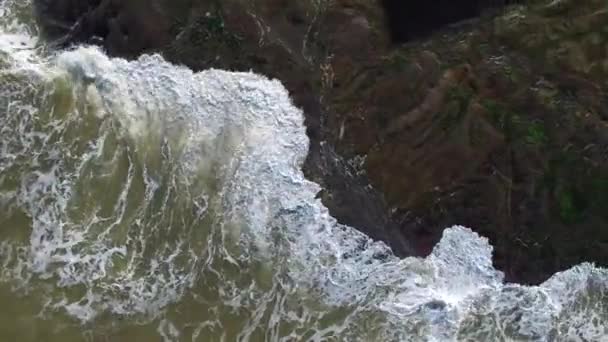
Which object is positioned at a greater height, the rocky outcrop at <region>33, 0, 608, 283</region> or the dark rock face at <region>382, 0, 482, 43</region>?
the dark rock face at <region>382, 0, 482, 43</region>

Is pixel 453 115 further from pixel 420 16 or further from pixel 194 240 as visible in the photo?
pixel 194 240

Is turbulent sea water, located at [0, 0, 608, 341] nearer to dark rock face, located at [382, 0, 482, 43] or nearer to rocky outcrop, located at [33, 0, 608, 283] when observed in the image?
rocky outcrop, located at [33, 0, 608, 283]

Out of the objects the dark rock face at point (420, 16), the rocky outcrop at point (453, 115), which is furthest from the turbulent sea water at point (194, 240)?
the dark rock face at point (420, 16)

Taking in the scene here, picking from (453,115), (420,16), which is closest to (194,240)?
(453,115)

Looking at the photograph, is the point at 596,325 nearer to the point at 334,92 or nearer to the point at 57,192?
the point at 334,92

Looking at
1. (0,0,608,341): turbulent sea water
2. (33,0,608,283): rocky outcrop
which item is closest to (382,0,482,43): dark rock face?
(33,0,608,283): rocky outcrop

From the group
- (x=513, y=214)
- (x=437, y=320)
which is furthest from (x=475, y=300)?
(x=513, y=214)
